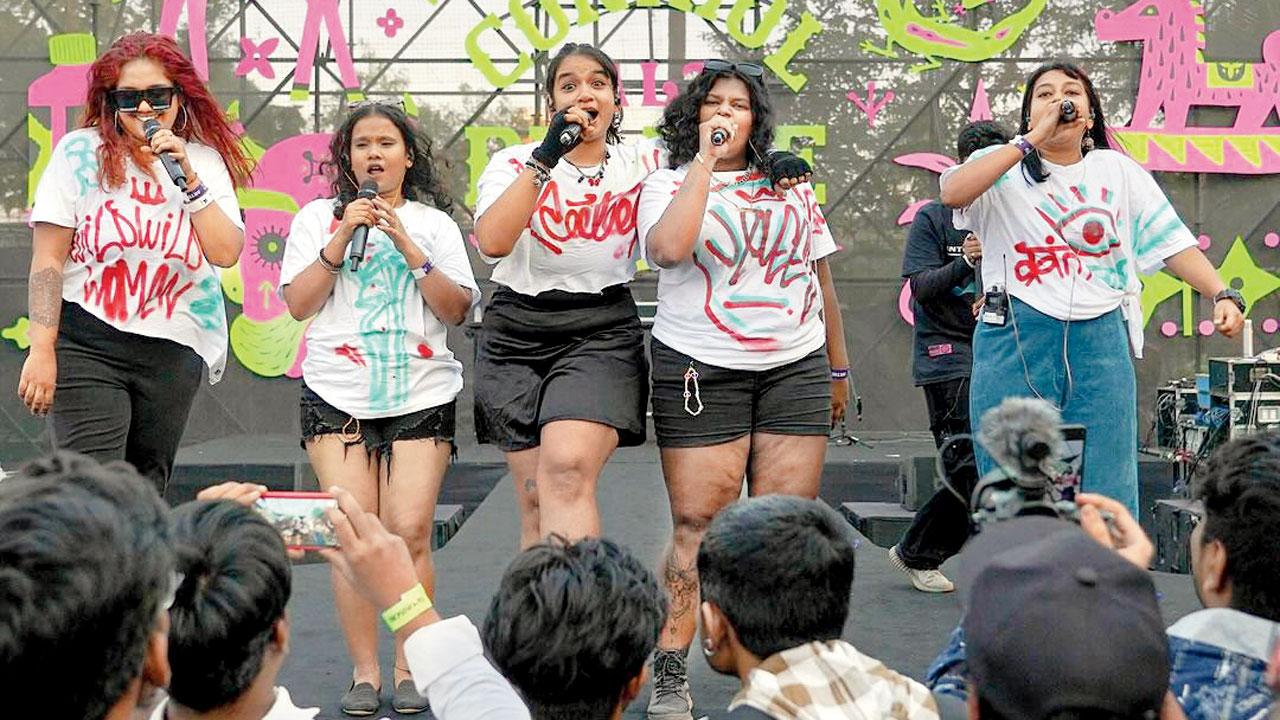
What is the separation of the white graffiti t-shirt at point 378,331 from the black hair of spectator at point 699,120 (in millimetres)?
650

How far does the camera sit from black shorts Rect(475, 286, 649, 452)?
362 centimetres

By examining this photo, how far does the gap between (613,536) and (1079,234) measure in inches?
105

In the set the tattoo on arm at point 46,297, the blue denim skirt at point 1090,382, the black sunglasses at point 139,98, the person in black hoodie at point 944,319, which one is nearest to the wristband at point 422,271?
the black sunglasses at point 139,98

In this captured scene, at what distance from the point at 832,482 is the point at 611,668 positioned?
6.84 m

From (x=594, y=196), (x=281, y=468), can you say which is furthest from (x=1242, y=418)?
(x=281, y=468)

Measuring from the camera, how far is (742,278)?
3.63 m

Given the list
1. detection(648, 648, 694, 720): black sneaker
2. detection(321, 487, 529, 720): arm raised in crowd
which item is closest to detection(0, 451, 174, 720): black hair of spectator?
detection(321, 487, 529, 720): arm raised in crowd

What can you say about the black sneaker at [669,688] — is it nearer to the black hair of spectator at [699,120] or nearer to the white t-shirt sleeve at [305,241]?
the black hair of spectator at [699,120]

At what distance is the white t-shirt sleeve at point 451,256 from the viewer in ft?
12.8

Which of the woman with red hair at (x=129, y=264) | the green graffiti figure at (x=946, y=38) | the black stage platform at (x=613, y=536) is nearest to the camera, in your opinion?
the woman with red hair at (x=129, y=264)

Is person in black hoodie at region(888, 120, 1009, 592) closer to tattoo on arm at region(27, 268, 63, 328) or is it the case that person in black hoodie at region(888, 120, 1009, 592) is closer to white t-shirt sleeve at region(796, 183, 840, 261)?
white t-shirt sleeve at region(796, 183, 840, 261)

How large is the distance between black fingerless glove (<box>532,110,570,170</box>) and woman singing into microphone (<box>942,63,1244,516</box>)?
102 cm

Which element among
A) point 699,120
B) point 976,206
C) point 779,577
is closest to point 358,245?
point 699,120

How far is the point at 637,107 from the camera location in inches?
433
